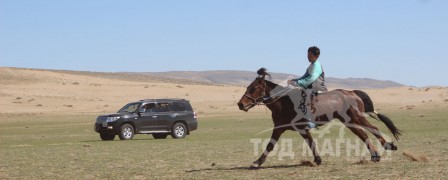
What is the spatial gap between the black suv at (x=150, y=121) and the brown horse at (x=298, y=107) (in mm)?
18144

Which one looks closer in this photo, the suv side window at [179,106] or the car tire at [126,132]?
the car tire at [126,132]

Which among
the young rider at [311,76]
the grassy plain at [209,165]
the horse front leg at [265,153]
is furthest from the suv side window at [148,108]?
the young rider at [311,76]

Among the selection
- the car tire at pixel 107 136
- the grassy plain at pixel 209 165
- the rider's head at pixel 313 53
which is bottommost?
the car tire at pixel 107 136

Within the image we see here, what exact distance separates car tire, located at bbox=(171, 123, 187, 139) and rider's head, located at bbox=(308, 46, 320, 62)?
19.1m

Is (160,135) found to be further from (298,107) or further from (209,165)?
(298,107)

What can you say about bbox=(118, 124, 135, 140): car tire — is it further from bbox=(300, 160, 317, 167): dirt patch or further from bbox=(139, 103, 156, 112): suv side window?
bbox=(300, 160, 317, 167): dirt patch

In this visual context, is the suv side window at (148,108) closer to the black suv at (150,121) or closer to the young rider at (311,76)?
the black suv at (150,121)

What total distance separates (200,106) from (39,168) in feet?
196

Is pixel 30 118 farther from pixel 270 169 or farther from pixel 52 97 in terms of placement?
pixel 270 169

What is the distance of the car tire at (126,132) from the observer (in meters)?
33.8

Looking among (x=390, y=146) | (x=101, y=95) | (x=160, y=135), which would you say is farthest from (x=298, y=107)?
(x=101, y=95)

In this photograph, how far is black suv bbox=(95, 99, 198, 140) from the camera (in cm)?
3384

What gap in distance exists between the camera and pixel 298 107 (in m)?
16.0

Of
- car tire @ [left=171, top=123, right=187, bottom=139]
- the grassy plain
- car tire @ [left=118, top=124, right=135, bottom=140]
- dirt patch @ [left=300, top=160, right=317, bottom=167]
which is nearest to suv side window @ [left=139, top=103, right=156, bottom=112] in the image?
car tire @ [left=118, top=124, right=135, bottom=140]
